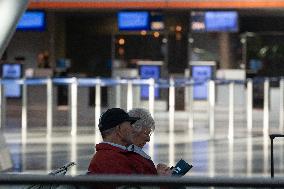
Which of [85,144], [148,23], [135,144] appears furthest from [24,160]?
[148,23]

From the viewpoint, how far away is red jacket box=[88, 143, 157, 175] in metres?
6.11

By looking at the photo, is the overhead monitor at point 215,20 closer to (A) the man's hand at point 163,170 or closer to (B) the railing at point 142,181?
(A) the man's hand at point 163,170

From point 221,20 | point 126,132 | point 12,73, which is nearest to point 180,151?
point 126,132

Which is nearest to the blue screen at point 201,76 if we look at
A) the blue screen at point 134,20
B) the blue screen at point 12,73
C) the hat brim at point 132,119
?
the blue screen at point 134,20

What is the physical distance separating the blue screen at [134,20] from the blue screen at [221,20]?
176 centimetres

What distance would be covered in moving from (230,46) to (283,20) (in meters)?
1.90

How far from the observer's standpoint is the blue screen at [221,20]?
31000 mm

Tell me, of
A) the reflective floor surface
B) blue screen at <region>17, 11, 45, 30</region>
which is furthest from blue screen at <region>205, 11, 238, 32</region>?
the reflective floor surface

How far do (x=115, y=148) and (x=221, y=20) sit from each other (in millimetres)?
24984

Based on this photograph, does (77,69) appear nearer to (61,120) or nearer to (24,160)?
(61,120)

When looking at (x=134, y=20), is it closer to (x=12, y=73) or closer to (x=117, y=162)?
(x=12, y=73)

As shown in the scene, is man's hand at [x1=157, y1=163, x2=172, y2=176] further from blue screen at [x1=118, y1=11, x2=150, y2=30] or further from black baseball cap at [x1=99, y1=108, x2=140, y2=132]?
blue screen at [x1=118, y1=11, x2=150, y2=30]

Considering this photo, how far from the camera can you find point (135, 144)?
6777 millimetres

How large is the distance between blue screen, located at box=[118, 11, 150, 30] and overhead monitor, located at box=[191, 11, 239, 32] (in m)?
1.36
